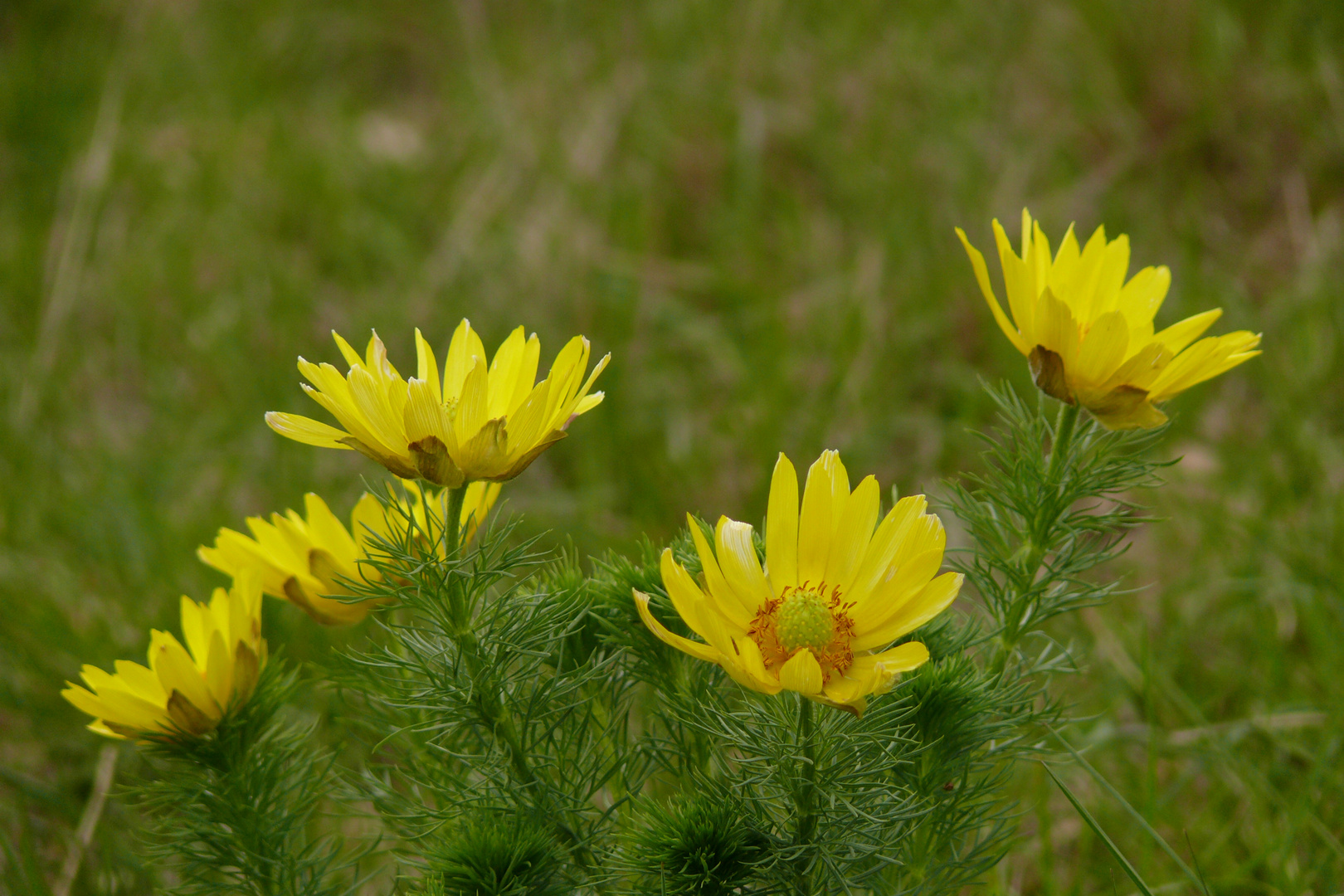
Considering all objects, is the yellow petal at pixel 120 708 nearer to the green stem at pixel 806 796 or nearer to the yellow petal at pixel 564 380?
the yellow petal at pixel 564 380

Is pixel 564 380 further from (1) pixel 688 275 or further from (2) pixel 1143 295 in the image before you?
(1) pixel 688 275

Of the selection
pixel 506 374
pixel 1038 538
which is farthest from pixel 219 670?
→ pixel 1038 538

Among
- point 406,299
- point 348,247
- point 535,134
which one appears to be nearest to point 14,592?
point 406,299

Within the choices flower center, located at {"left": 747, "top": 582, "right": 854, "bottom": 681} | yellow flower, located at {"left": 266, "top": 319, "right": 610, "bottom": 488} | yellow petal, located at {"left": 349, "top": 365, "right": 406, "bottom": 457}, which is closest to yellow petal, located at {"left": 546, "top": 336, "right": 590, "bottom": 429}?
Result: yellow flower, located at {"left": 266, "top": 319, "right": 610, "bottom": 488}

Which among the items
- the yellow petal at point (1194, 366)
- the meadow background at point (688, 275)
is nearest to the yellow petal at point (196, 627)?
the meadow background at point (688, 275)

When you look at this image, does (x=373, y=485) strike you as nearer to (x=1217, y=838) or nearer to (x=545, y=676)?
(x=545, y=676)

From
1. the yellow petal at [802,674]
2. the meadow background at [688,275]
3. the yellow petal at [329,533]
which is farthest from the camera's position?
the meadow background at [688,275]

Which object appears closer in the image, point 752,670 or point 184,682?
point 752,670
